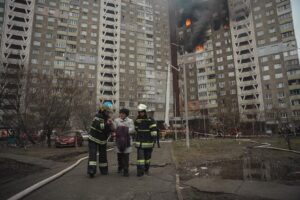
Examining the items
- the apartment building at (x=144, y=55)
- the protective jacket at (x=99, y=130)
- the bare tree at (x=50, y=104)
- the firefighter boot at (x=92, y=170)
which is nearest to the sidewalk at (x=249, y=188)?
the firefighter boot at (x=92, y=170)

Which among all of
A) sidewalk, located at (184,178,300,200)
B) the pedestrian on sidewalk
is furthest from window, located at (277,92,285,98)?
the pedestrian on sidewalk

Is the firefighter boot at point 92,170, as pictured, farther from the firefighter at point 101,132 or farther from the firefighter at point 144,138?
the firefighter at point 144,138

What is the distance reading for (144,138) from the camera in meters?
6.04

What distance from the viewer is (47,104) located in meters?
18.8

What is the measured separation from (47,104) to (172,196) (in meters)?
17.9

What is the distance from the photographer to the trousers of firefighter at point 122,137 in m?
5.64

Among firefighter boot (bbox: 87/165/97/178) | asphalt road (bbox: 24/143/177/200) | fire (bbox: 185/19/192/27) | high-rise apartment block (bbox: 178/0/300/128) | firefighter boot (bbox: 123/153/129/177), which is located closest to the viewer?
Answer: asphalt road (bbox: 24/143/177/200)

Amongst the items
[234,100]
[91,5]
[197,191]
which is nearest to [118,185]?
[197,191]

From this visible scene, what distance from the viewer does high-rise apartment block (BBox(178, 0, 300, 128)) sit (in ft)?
196

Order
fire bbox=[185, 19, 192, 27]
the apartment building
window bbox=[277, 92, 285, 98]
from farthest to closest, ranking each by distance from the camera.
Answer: the apartment building → window bbox=[277, 92, 285, 98] → fire bbox=[185, 19, 192, 27]

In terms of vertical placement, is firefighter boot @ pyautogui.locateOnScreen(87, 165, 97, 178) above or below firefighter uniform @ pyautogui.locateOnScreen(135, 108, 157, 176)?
below

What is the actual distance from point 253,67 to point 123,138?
70.8m

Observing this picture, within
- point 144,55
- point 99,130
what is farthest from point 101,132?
point 144,55

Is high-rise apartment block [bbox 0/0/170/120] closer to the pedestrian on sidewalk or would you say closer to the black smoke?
the black smoke
